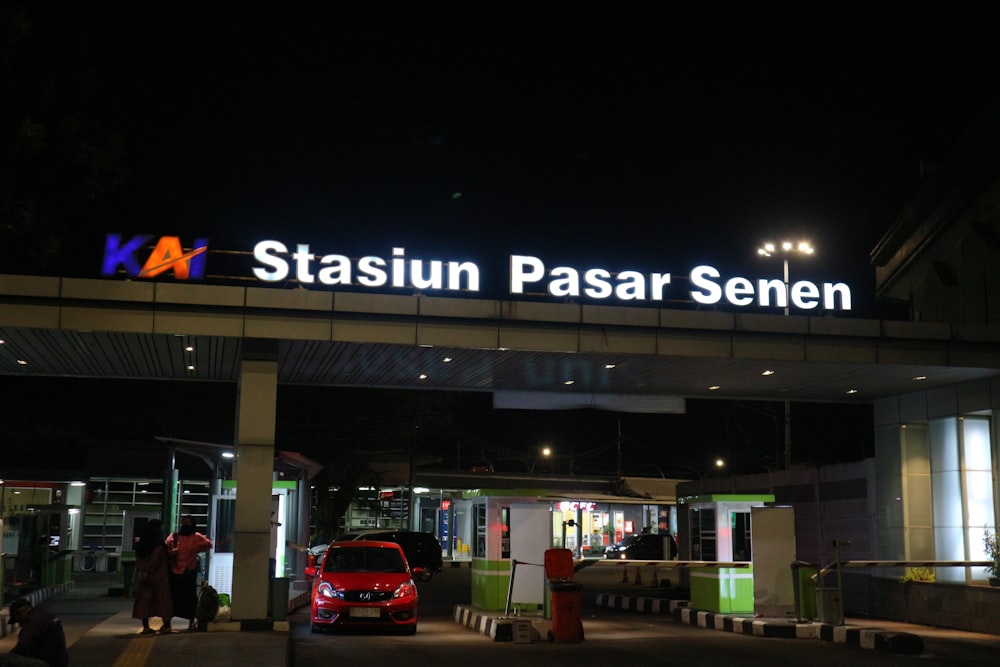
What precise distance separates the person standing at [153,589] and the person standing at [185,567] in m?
0.41

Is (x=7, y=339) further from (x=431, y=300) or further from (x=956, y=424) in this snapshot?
(x=956, y=424)

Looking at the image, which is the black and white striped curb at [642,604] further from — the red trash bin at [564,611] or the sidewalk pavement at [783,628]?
the red trash bin at [564,611]

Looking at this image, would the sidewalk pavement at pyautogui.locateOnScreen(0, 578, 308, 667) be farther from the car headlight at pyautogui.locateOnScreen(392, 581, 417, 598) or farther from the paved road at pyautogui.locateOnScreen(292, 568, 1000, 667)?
the car headlight at pyautogui.locateOnScreen(392, 581, 417, 598)

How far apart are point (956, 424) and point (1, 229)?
20479mm

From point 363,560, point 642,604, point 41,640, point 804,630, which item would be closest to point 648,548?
point 642,604

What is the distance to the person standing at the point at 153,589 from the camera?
15.0 meters

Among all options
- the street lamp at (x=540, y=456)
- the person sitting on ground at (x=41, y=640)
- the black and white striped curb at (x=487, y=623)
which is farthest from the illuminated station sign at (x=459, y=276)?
the street lamp at (x=540, y=456)

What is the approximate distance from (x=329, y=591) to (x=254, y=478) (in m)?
2.39

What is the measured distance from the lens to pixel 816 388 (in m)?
22.4

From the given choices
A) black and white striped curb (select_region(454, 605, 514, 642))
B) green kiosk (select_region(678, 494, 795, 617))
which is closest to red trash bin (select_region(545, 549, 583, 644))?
black and white striped curb (select_region(454, 605, 514, 642))

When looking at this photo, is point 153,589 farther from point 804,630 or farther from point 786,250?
point 786,250

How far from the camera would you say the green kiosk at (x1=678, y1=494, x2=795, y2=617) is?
19.8 meters

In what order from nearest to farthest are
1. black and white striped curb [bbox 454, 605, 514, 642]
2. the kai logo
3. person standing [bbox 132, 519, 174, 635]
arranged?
person standing [bbox 132, 519, 174, 635]
black and white striped curb [bbox 454, 605, 514, 642]
the kai logo

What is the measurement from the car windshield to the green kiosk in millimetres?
6242
